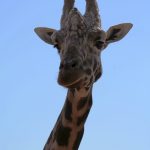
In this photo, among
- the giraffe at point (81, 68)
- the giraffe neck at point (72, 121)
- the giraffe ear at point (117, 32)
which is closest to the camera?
the giraffe at point (81, 68)

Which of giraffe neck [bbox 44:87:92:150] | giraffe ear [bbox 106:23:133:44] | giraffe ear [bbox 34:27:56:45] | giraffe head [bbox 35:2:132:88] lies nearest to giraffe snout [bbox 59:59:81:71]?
giraffe head [bbox 35:2:132:88]

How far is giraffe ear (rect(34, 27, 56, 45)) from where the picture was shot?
10305mm

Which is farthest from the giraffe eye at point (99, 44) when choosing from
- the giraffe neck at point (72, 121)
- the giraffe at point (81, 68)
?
the giraffe neck at point (72, 121)

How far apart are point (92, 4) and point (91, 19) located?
0.74 meters

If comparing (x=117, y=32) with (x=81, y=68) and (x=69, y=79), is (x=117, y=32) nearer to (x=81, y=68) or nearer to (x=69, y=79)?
(x=81, y=68)

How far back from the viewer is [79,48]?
26.2 feet

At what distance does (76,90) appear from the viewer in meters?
8.41

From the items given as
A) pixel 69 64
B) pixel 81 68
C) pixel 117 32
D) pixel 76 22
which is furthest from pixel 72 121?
pixel 117 32

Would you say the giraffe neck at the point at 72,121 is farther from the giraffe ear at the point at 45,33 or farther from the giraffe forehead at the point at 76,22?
the giraffe ear at the point at 45,33

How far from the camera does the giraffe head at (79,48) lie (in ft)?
24.1

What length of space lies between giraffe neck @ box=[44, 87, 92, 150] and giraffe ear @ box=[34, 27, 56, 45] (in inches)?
81.4

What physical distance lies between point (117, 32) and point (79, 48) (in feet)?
7.94

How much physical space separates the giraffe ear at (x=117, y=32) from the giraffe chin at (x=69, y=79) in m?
2.64

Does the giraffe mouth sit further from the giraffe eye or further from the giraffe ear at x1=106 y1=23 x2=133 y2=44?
the giraffe ear at x1=106 y1=23 x2=133 y2=44
